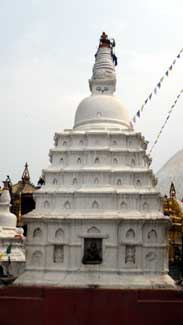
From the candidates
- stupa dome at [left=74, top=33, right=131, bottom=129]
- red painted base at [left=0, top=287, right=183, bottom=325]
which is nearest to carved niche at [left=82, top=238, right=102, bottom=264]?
red painted base at [left=0, top=287, right=183, bottom=325]

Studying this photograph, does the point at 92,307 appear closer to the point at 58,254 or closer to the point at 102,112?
the point at 58,254

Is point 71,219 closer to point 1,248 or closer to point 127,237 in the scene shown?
point 127,237

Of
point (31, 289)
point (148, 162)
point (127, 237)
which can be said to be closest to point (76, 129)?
point (148, 162)

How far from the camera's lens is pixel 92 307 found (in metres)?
24.8

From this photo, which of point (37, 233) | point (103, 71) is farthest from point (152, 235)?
point (103, 71)

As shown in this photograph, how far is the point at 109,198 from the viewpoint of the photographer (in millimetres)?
27844

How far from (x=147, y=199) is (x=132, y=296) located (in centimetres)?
565

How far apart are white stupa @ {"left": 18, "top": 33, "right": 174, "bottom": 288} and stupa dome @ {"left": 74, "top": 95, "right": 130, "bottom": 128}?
24.6 inches

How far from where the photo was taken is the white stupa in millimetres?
26719

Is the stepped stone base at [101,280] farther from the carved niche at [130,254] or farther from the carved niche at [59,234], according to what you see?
the carved niche at [59,234]

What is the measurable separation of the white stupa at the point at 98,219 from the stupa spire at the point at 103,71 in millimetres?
3232

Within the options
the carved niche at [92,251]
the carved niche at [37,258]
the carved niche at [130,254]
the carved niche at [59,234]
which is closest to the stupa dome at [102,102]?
the carved niche at [59,234]

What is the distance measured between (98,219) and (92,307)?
15.2 feet

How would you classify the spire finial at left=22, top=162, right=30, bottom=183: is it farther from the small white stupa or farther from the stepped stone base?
the stepped stone base
